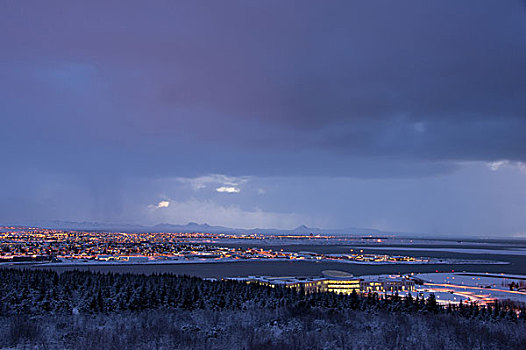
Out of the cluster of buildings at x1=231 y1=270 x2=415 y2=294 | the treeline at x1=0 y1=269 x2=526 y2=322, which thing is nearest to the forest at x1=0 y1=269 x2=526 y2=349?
the treeline at x1=0 y1=269 x2=526 y2=322

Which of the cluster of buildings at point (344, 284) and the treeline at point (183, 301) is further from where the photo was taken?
the cluster of buildings at point (344, 284)

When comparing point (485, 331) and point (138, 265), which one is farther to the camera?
point (138, 265)

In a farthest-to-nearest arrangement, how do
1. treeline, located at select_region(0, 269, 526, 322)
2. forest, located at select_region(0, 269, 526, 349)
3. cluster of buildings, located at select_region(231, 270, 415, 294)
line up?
cluster of buildings, located at select_region(231, 270, 415, 294)
treeline, located at select_region(0, 269, 526, 322)
forest, located at select_region(0, 269, 526, 349)

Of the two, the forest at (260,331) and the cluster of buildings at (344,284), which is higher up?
the forest at (260,331)

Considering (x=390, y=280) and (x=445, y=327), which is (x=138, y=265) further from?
(x=445, y=327)

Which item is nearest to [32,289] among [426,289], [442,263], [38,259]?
[426,289]

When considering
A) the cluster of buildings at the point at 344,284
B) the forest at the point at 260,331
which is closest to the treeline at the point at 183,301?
the forest at the point at 260,331

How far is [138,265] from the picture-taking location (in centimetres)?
11044

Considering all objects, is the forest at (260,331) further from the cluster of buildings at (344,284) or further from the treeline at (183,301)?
the cluster of buildings at (344,284)

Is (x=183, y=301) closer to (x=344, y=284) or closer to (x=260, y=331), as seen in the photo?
(x=260, y=331)

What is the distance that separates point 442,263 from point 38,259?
10944cm

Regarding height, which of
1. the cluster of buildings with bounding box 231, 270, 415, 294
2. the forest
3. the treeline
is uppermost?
the forest

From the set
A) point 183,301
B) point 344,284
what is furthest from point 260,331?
point 344,284

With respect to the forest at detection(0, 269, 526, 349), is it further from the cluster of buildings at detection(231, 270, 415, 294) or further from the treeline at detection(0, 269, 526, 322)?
the cluster of buildings at detection(231, 270, 415, 294)
